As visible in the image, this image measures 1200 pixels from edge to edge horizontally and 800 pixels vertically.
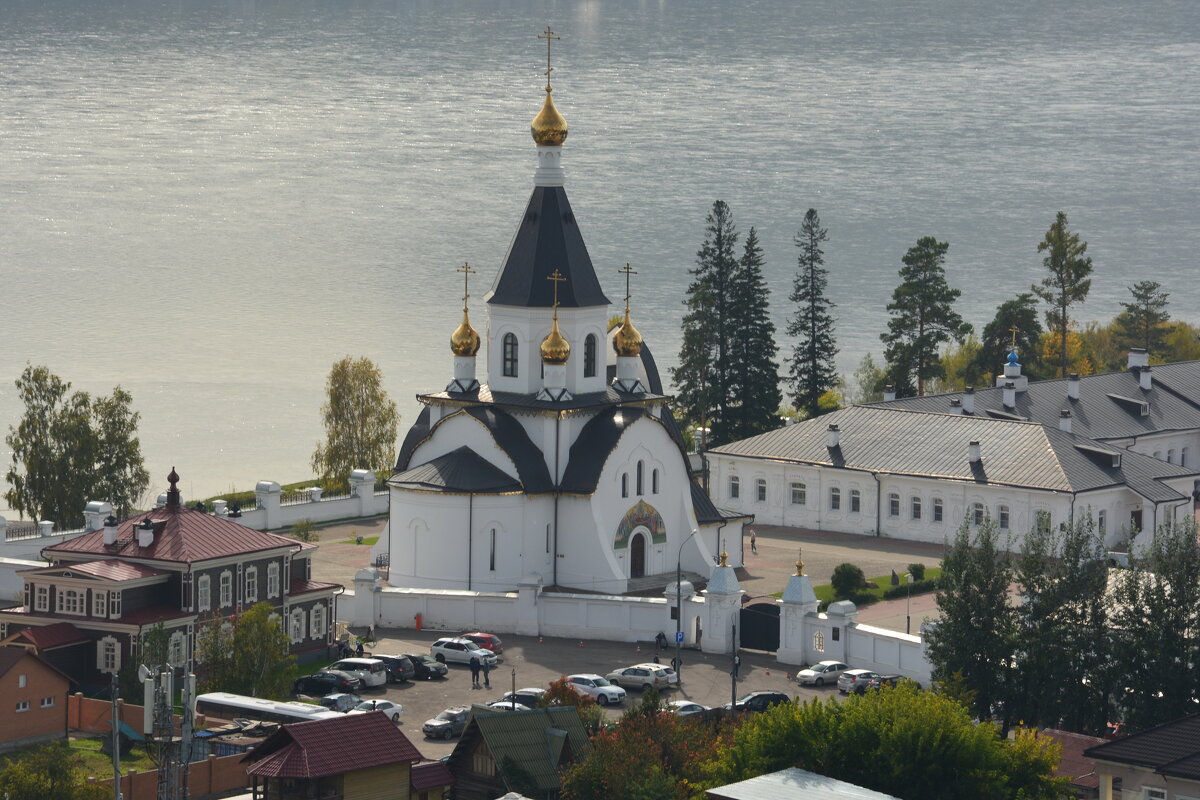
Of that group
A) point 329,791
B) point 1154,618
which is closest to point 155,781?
point 329,791

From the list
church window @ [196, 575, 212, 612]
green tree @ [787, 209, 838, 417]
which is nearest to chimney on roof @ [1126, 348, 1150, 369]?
green tree @ [787, 209, 838, 417]

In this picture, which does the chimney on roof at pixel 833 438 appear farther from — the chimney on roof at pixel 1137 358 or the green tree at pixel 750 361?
the chimney on roof at pixel 1137 358

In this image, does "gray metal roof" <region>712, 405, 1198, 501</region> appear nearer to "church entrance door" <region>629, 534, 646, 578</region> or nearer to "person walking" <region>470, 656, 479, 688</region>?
"church entrance door" <region>629, 534, 646, 578</region>

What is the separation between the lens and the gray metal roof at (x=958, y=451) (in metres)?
61.2

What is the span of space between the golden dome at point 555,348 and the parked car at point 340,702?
12.6 meters

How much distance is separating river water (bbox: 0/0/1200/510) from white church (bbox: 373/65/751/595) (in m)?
25.8

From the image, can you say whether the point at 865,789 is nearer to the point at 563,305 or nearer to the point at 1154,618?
the point at 1154,618

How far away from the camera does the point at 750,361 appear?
240 ft

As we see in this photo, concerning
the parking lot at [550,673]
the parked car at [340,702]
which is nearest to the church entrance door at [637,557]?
the parking lot at [550,673]

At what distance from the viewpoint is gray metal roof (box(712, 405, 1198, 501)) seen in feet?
201

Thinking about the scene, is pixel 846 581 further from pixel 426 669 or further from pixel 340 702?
pixel 340 702

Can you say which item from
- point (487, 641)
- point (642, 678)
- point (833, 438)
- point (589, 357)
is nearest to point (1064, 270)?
point (833, 438)

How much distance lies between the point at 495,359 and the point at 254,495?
10.3 m

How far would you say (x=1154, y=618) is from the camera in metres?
41.7
